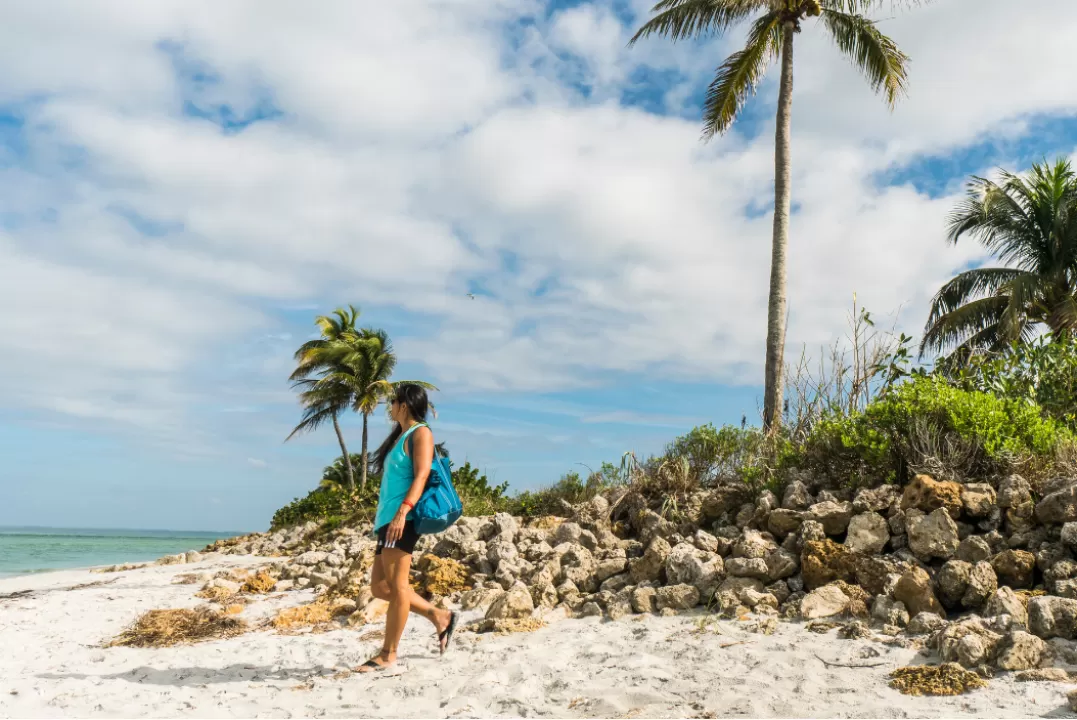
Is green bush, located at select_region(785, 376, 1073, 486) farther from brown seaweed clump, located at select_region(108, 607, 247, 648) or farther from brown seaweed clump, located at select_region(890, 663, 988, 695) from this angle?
brown seaweed clump, located at select_region(108, 607, 247, 648)

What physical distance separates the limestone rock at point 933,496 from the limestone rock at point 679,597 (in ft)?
6.19

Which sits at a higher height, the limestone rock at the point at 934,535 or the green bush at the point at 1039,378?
the green bush at the point at 1039,378

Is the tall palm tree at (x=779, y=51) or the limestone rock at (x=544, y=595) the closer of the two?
the limestone rock at (x=544, y=595)

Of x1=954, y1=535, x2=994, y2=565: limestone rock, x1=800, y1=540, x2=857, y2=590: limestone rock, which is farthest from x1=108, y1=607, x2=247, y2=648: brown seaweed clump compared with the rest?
x1=954, y1=535, x2=994, y2=565: limestone rock

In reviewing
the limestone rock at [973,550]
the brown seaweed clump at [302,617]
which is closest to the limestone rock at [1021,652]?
the limestone rock at [973,550]

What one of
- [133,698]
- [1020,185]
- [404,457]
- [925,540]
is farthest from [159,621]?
[1020,185]

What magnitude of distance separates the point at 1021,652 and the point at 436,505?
11.1 feet

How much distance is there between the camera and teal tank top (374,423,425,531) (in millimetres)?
4867

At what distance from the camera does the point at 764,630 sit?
5.20 meters

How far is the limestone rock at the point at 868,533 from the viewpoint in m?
5.95

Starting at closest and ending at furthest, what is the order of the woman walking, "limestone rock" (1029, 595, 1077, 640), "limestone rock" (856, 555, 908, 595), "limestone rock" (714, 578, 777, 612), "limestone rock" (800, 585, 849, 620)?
"limestone rock" (1029, 595, 1077, 640), the woman walking, "limestone rock" (800, 585, 849, 620), "limestone rock" (856, 555, 908, 595), "limestone rock" (714, 578, 777, 612)

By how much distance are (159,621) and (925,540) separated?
6.04 m

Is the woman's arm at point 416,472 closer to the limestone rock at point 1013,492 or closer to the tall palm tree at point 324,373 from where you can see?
the limestone rock at point 1013,492

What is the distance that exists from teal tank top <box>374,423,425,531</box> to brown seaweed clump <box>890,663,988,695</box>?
2.97m
